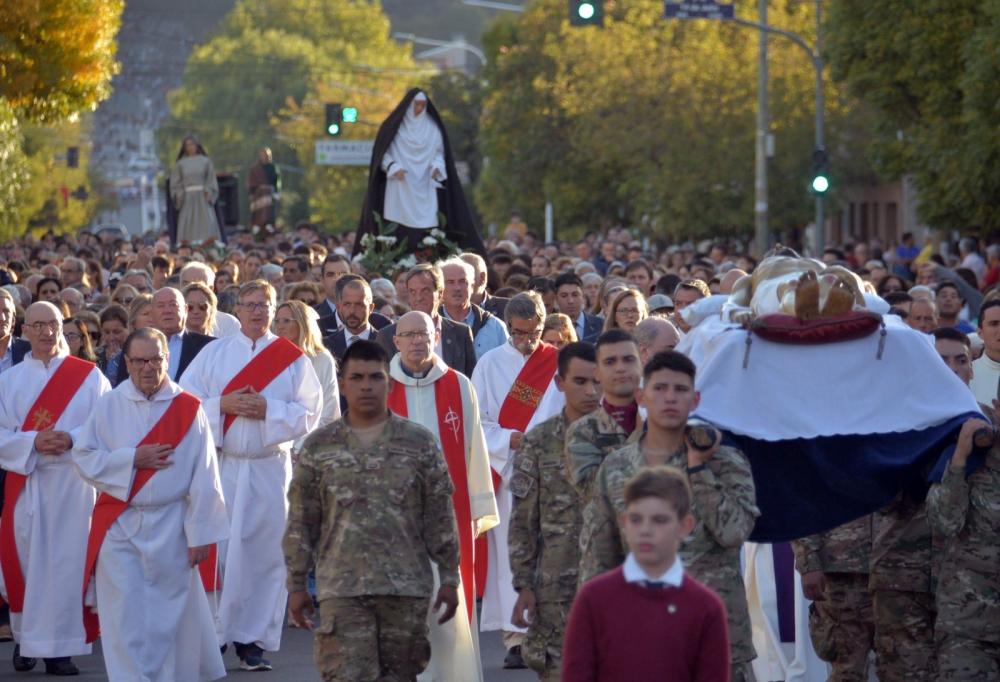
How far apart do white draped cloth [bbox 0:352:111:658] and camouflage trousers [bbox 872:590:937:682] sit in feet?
15.2

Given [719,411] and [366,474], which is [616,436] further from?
[366,474]

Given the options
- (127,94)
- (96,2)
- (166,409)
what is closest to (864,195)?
(96,2)

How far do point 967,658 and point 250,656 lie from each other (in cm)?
447

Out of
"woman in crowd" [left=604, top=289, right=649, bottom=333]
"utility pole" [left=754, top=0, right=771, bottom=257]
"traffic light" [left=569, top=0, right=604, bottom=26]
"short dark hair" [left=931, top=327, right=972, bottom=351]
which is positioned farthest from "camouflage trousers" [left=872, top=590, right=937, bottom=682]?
"utility pole" [left=754, top=0, right=771, bottom=257]

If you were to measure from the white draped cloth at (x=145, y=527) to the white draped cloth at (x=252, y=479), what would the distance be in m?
1.21

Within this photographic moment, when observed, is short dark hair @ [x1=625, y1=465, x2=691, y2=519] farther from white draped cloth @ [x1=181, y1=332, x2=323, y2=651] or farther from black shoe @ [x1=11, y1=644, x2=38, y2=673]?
black shoe @ [x1=11, y1=644, x2=38, y2=673]

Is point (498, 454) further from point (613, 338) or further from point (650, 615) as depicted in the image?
point (650, 615)

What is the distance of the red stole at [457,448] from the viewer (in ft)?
33.3

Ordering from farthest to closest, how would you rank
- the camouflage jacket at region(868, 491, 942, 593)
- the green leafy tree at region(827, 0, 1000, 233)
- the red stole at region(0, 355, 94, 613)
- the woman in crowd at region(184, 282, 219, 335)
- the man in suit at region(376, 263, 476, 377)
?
1. the green leafy tree at region(827, 0, 1000, 233)
2. the woman in crowd at region(184, 282, 219, 335)
3. the man in suit at region(376, 263, 476, 377)
4. the red stole at region(0, 355, 94, 613)
5. the camouflage jacket at region(868, 491, 942, 593)

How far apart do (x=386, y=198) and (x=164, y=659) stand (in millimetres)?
10602

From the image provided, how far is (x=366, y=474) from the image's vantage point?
8266 millimetres

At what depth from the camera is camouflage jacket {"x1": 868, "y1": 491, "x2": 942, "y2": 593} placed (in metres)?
8.91

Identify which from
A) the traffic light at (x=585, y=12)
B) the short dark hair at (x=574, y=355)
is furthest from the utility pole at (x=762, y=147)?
the short dark hair at (x=574, y=355)

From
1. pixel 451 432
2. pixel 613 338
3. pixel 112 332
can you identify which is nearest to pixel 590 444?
pixel 613 338
